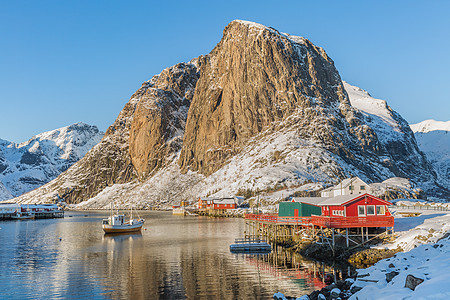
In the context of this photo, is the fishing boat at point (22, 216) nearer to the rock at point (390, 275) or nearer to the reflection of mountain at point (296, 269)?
the reflection of mountain at point (296, 269)

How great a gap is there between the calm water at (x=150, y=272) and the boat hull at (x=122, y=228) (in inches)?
894

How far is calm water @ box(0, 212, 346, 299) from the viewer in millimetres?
37656

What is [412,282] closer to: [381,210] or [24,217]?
[381,210]

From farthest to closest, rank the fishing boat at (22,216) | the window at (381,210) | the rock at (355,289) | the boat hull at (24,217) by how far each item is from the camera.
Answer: the fishing boat at (22,216)
the boat hull at (24,217)
the window at (381,210)
the rock at (355,289)

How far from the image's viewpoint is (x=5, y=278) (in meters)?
45.0

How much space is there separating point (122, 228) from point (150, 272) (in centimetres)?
5395

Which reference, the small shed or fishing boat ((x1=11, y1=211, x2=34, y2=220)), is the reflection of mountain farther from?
fishing boat ((x1=11, y1=211, x2=34, y2=220))

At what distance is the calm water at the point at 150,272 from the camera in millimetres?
37656

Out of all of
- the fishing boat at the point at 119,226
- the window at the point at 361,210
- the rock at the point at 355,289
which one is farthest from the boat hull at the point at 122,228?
the rock at the point at 355,289

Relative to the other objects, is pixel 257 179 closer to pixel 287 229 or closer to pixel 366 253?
pixel 287 229

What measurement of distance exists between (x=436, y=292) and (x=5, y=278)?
45.2 meters

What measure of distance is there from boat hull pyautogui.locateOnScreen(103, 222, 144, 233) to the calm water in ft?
74.5

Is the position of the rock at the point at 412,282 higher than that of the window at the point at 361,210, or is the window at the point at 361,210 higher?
the window at the point at 361,210

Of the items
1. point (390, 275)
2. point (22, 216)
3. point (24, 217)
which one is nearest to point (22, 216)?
point (22, 216)
